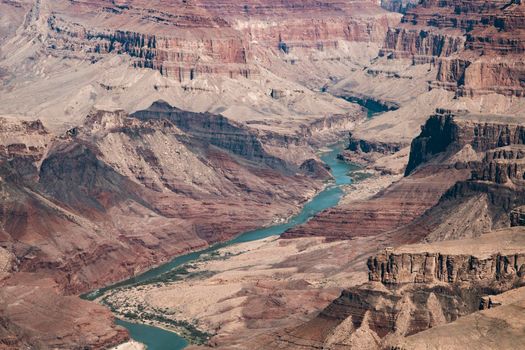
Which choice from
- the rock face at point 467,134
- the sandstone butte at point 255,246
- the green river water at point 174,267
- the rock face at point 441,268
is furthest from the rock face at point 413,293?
the rock face at point 467,134

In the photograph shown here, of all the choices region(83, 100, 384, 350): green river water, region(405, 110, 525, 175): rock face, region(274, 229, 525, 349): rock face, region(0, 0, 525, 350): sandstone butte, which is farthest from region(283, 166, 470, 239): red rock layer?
region(274, 229, 525, 349): rock face

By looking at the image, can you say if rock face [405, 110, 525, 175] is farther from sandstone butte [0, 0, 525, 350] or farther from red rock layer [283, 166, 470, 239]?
red rock layer [283, 166, 470, 239]

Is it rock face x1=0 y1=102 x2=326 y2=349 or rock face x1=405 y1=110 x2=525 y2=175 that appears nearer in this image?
rock face x1=0 y1=102 x2=326 y2=349

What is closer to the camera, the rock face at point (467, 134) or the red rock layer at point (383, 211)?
the red rock layer at point (383, 211)

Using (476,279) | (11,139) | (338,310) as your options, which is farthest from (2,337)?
(11,139)

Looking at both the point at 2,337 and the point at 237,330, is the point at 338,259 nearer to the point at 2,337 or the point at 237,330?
the point at 237,330

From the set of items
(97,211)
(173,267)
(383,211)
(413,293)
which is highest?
(413,293)

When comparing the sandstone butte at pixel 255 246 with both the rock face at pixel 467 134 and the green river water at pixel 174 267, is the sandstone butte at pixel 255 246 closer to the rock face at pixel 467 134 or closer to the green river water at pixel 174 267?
the rock face at pixel 467 134

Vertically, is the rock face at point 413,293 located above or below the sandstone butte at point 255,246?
above

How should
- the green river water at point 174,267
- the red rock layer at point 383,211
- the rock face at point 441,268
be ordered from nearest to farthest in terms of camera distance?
the rock face at point 441,268 → the green river water at point 174,267 → the red rock layer at point 383,211

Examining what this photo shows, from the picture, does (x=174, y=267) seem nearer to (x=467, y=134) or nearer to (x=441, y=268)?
(x=467, y=134)

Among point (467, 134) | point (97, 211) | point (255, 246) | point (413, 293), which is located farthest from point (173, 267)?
point (413, 293)
